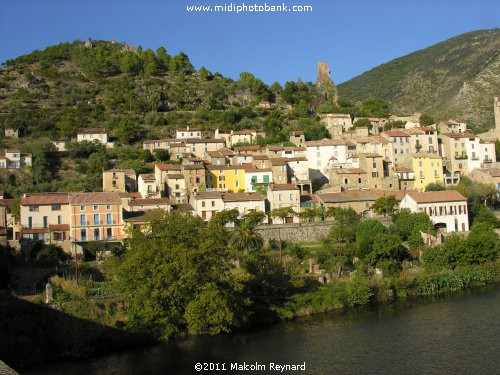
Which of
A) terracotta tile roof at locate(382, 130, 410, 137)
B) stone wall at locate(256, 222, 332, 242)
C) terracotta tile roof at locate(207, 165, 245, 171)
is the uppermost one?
terracotta tile roof at locate(382, 130, 410, 137)

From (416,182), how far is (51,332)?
37.9 metres

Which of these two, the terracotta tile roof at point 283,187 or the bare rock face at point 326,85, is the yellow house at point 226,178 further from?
the bare rock face at point 326,85

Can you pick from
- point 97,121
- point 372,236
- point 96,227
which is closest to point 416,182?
point 372,236

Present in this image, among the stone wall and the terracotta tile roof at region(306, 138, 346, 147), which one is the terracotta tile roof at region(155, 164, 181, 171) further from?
the stone wall

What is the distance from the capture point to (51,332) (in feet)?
88.6

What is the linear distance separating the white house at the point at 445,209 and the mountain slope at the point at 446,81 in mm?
42086

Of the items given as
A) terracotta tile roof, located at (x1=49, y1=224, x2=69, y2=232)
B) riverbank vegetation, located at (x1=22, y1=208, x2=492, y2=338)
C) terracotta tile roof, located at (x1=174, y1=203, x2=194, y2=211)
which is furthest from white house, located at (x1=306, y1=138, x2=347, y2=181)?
terracotta tile roof, located at (x1=49, y1=224, x2=69, y2=232)

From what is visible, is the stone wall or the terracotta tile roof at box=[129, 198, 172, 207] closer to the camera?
the stone wall

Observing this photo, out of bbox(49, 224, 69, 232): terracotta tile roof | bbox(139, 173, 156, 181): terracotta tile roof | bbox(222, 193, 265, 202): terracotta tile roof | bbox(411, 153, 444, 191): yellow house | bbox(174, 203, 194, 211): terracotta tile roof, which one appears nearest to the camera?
bbox(49, 224, 69, 232): terracotta tile roof

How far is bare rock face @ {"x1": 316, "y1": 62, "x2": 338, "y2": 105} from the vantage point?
88.7 meters

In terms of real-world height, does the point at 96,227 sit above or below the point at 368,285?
above

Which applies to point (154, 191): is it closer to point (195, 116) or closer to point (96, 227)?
point (96, 227)

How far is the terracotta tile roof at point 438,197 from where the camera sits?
153ft

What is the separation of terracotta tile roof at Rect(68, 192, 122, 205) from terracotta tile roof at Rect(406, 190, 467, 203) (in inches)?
890
